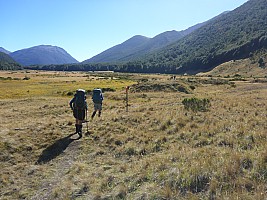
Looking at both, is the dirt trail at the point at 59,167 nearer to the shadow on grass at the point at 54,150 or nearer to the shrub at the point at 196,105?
the shadow on grass at the point at 54,150

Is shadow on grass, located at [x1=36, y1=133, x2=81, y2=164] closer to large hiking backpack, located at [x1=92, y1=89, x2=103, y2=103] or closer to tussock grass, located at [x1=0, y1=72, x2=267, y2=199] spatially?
tussock grass, located at [x1=0, y1=72, x2=267, y2=199]

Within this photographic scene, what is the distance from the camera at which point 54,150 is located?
13.0 metres

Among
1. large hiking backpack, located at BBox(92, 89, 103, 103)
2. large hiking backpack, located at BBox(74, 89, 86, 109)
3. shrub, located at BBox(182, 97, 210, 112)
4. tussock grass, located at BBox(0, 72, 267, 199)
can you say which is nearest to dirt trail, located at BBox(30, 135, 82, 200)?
tussock grass, located at BBox(0, 72, 267, 199)

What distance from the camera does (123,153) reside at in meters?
12.1

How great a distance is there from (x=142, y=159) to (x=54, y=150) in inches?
169

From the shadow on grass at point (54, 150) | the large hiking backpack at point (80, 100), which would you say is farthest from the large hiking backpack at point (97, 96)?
the shadow on grass at point (54, 150)

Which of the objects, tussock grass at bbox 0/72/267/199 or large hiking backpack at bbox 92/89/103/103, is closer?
tussock grass at bbox 0/72/267/199

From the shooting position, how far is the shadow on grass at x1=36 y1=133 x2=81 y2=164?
1208cm

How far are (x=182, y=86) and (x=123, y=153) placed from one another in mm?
41404

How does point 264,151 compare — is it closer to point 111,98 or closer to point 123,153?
point 123,153

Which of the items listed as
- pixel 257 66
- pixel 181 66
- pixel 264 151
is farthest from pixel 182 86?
pixel 181 66

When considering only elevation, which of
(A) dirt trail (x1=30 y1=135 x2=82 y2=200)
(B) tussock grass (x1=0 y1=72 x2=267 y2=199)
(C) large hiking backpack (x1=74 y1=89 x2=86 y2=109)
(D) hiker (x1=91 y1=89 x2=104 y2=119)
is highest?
(C) large hiking backpack (x1=74 y1=89 x2=86 y2=109)

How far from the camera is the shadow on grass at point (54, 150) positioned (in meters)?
12.1

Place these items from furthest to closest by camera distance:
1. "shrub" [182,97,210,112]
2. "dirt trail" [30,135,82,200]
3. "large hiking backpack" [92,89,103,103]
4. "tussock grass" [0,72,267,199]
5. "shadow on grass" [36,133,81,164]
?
1. "large hiking backpack" [92,89,103,103]
2. "shrub" [182,97,210,112]
3. "shadow on grass" [36,133,81,164]
4. "dirt trail" [30,135,82,200]
5. "tussock grass" [0,72,267,199]
